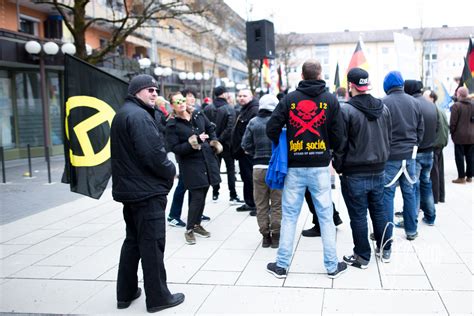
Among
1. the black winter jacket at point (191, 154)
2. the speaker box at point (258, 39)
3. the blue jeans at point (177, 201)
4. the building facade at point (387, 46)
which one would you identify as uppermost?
the building facade at point (387, 46)

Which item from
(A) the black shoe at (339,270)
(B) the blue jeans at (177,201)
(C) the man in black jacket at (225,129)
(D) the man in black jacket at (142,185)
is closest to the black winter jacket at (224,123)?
(C) the man in black jacket at (225,129)

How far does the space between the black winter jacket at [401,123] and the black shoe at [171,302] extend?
9.80 ft

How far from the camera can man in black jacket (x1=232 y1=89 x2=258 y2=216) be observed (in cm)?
791

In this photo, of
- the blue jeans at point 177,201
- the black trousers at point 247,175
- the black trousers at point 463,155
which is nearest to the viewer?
the blue jeans at point 177,201

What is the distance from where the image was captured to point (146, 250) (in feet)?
14.2

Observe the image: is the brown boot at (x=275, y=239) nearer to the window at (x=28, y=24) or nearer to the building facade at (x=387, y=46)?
the window at (x=28, y=24)

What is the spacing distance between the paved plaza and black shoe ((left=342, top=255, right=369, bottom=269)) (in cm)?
8

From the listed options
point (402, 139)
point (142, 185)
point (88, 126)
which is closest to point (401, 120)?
point (402, 139)

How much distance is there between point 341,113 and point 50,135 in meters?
17.7

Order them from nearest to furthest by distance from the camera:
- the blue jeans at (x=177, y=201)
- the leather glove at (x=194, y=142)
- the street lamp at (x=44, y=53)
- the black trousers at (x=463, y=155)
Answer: the leather glove at (x=194, y=142)
the blue jeans at (x=177, y=201)
the black trousers at (x=463, y=155)
the street lamp at (x=44, y=53)

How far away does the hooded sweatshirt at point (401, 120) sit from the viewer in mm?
6074

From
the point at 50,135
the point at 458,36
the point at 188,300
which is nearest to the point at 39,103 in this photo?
the point at 50,135

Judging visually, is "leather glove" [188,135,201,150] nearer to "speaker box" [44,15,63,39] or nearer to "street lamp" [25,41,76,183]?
"street lamp" [25,41,76,183]

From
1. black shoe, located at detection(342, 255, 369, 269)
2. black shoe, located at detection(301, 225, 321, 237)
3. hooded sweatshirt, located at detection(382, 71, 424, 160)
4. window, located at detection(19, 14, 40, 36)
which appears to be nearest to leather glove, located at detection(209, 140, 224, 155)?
black shoe, located at detection(301, 225, 321, 237)
